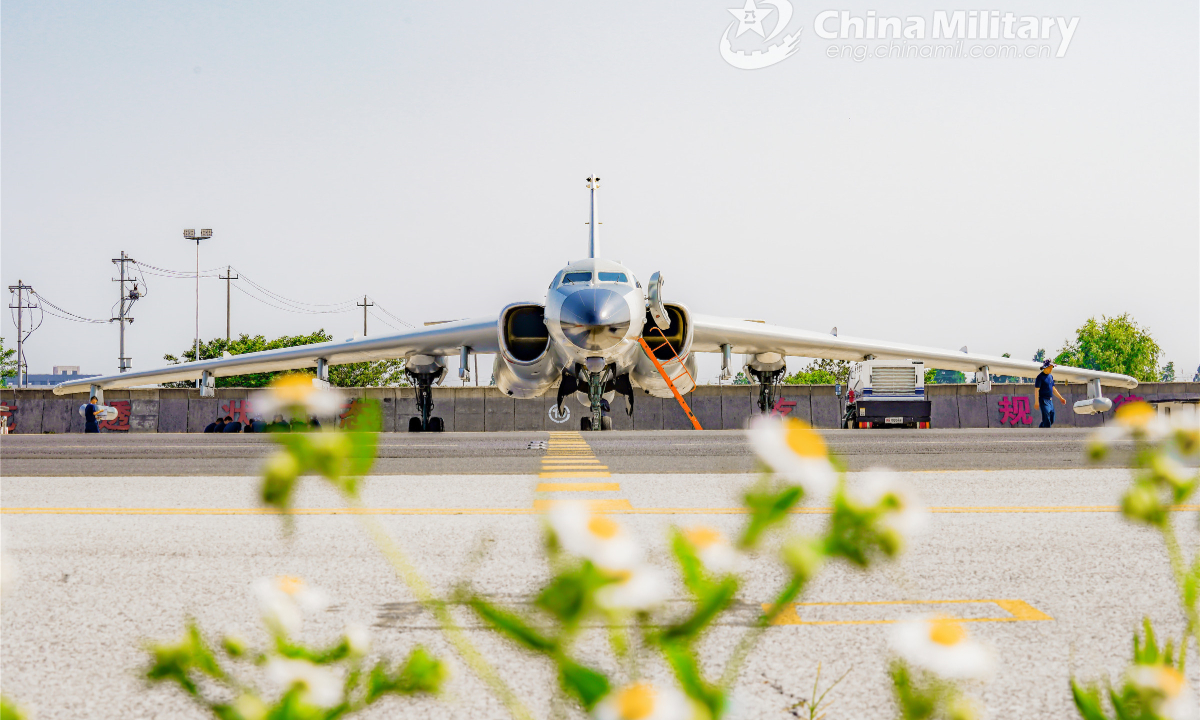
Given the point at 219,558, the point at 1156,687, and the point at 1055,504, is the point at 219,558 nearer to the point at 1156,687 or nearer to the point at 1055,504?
the point at 1156,687

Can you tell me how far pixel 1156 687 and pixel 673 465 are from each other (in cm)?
828

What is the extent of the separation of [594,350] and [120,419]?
25.2 metres

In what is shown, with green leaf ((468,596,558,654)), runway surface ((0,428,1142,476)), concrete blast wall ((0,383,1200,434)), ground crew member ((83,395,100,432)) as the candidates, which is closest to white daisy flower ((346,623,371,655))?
green leaf ((468,596,558,654))

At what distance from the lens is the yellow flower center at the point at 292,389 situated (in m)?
0.68

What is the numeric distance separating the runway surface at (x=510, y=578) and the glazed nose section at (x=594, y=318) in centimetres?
801

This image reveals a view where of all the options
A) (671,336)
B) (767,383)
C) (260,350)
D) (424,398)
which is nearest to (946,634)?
(671,336)

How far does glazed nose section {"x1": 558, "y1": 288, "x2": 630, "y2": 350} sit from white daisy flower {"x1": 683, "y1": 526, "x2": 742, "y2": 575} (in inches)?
567

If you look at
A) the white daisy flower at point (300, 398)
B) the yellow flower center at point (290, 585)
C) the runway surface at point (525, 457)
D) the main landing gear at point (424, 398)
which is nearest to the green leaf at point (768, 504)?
the white daisy flower at point (300, 398)

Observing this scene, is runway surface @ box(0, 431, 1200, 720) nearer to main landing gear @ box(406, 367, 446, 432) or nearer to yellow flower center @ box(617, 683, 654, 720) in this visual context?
yellow flower center @ box(617, 683, 654, 720)

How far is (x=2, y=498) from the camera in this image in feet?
20.8

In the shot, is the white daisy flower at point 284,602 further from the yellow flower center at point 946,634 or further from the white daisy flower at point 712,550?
the yellow flower center at point 946,634

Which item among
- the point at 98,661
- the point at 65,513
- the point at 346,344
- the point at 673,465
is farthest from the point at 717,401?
the point at 98,661

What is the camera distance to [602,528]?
1.90 feet

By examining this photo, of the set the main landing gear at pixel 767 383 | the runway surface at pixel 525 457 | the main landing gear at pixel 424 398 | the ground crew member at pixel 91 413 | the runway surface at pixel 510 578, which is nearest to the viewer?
the runway surface at pixel 510 578
